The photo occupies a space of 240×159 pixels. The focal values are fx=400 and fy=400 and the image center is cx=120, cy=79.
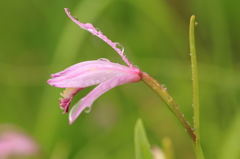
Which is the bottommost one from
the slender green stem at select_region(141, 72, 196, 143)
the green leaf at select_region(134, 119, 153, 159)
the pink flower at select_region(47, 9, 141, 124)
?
the green leaf at select_region(134, 119, 153, 159)

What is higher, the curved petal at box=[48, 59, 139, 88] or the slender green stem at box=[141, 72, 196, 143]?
the curved petal at box=[48, 59, 139, 88]

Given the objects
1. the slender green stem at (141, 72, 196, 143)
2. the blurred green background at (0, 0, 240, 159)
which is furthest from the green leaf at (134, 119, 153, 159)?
the blurred green background at (0, 0, 240, 159)

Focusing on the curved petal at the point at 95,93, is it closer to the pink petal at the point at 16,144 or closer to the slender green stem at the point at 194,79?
the slender green stem at the point at 194,79

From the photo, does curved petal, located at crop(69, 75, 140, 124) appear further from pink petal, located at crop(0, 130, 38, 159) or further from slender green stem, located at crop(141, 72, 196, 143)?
pink petal, located at crop(0, 130, 38, 159)

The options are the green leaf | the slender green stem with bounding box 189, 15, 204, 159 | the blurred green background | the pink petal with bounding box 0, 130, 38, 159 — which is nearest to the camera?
the slender green stem with bounding box 189, 15, 204, 159

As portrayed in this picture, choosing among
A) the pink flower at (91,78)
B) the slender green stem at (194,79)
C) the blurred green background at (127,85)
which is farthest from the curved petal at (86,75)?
the blurred green background at (127,85)

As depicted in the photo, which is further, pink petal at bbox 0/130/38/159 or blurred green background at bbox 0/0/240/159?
blurred green background at bbox 0/0/240/159

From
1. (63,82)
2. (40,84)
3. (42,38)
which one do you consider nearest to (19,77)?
(40,84)

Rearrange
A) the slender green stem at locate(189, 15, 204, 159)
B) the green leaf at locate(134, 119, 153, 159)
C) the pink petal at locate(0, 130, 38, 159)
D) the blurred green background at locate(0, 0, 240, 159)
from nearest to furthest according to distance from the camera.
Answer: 1. the slender green stem at locate(189, 15, 204, 159)
2. the green leaf at locate(134, 119, 153, 159)
3. the pink petal at locate(0, 130, 38, 159)
4. the blurred green background at locate(0, 0, 240, 159)

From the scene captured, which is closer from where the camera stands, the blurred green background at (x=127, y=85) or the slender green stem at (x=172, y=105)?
the slender green stem at (x=172, y=105)
